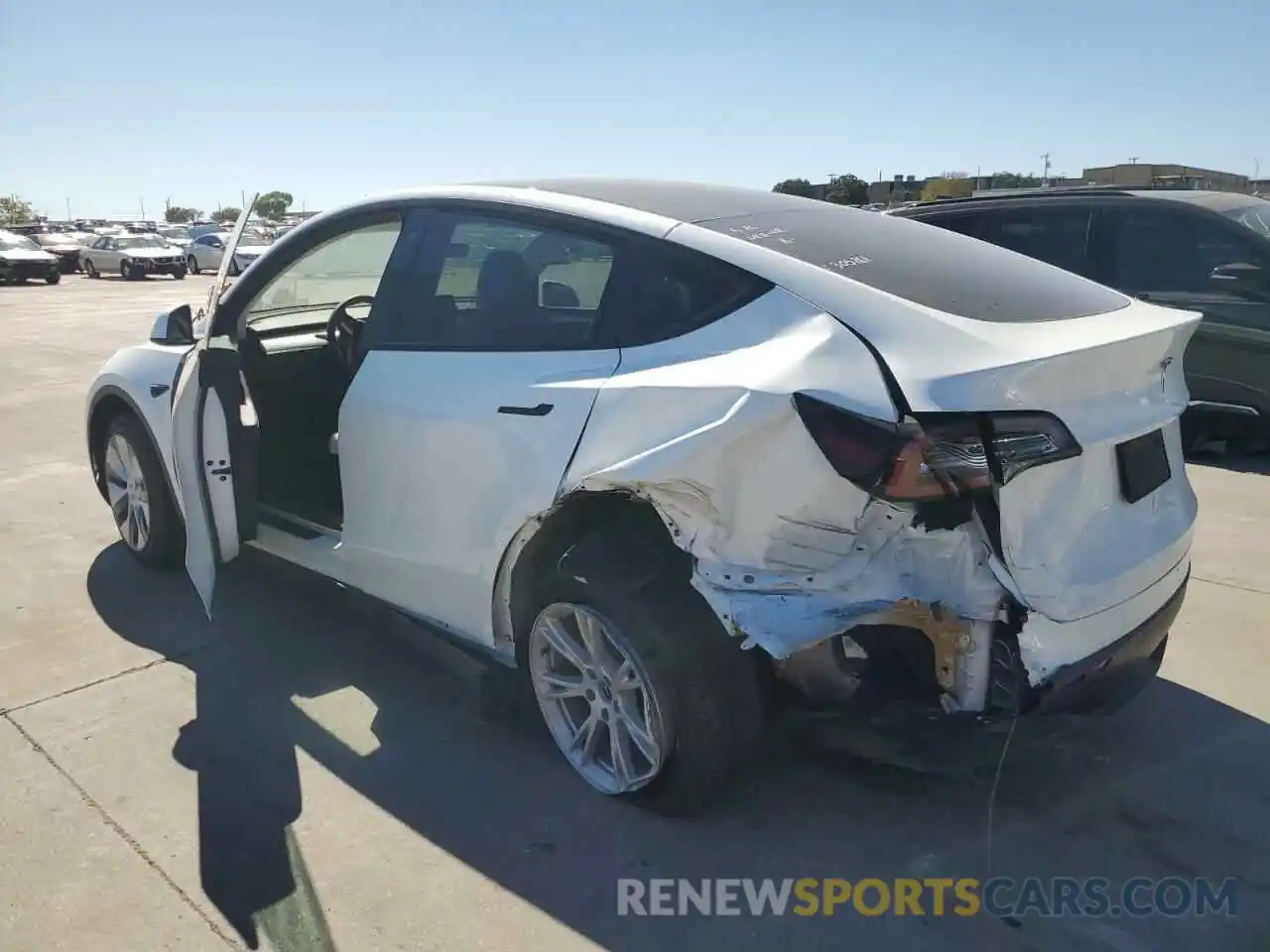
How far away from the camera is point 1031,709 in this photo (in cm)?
258

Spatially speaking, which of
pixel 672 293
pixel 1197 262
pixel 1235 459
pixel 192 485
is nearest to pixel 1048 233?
pixel 1197 262

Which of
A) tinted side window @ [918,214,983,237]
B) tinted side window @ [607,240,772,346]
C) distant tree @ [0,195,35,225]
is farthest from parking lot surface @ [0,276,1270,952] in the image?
distant tree @ [0,195,35,225]

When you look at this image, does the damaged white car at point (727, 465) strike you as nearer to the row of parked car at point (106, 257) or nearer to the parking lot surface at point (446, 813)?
the parking lot surface at point (446, 813)

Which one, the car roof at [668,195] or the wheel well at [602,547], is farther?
the car roof at [668,195]

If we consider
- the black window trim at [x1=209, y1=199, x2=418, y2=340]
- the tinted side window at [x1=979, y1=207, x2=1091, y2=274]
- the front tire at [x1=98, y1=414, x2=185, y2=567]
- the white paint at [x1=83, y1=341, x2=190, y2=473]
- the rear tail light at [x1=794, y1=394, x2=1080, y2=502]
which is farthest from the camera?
the tinted side window at [x1=979, y1=207, x2=1091, y2=274]

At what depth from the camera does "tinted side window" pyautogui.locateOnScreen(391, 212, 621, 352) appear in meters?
3.11

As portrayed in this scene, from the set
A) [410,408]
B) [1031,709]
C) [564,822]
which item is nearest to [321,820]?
[564,822]

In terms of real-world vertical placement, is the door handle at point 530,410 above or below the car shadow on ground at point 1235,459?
above

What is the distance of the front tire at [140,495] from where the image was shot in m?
4.70

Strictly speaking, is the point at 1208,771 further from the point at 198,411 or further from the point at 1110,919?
the point at 198,411

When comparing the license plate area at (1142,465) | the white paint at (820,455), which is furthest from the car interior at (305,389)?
the license plate area at (1142,465)

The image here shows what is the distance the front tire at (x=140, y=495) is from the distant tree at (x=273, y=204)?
3.59 feet

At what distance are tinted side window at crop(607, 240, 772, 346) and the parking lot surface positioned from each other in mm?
1353

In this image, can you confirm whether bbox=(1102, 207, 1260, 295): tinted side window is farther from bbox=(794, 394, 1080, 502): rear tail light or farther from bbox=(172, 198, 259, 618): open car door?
bbox=(172, 198, 259, 618): open car door
